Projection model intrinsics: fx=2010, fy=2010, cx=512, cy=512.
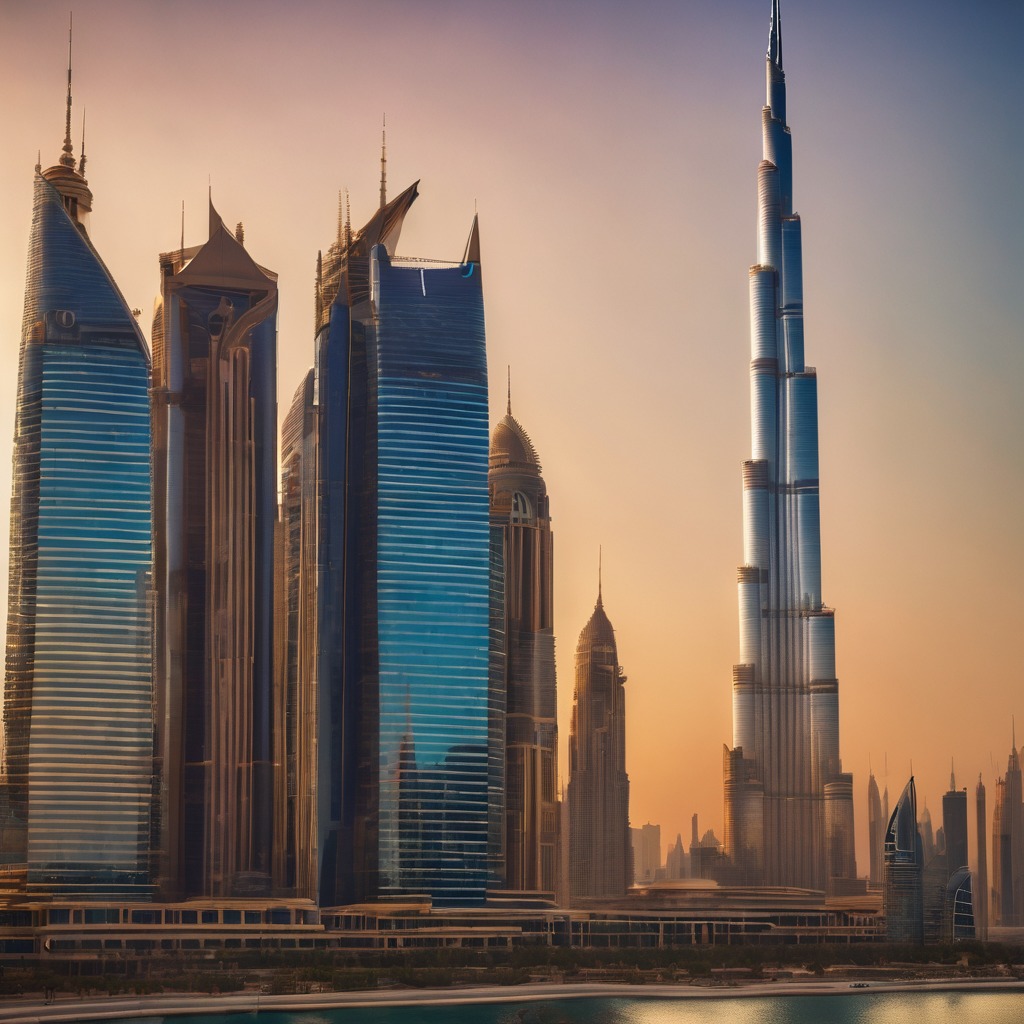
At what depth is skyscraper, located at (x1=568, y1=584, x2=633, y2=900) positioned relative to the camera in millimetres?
134750

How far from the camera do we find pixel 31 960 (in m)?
76.1

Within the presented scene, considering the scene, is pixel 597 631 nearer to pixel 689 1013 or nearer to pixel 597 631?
pixel 597 631

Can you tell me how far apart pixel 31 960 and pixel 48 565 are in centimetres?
1785

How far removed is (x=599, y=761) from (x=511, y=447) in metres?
28.2

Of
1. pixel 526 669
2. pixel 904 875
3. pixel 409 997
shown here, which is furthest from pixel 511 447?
pixel 409 997

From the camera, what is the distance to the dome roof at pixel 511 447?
118 metres

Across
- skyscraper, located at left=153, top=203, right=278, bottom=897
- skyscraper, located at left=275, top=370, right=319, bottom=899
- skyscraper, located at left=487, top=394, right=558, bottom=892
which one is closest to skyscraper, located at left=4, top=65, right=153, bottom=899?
skyscraper, located at left=153, top=203, right=278, bottom=897

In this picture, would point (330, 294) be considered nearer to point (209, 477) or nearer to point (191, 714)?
point (209, 477)

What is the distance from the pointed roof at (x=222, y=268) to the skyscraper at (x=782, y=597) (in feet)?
148

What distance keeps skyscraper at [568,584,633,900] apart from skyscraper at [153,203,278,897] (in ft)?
145

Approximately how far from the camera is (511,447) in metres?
118

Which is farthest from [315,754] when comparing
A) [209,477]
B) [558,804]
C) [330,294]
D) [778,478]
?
[778,478]

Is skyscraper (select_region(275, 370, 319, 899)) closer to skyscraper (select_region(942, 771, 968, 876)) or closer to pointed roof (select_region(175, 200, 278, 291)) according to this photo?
pointed roof (select_region(175, 200, 278, 291))

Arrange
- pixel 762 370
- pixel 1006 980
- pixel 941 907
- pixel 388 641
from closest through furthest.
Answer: pixel 1006 980 → pixel 388 641 → pixel 941 907 → pixel 762 370
